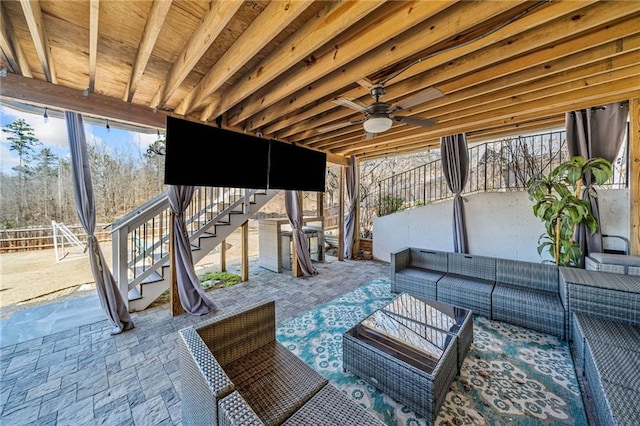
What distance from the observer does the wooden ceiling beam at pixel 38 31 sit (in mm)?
1507

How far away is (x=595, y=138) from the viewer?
3.30 metres

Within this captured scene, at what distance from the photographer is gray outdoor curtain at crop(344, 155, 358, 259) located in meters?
6.26

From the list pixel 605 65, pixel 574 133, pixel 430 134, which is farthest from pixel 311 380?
pixel 574 133

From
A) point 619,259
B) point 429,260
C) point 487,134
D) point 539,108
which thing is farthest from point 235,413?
point 487,134

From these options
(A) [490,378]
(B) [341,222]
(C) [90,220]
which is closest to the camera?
(A) [490,378]

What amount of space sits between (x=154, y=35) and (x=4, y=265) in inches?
223

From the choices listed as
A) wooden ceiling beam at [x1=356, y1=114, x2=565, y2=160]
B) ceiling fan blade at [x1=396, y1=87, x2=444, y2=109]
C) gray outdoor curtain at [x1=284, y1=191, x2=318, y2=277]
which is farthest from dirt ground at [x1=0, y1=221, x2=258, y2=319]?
ceiling fan blade at [x1=396, y1=87, x2=444, y2=109]

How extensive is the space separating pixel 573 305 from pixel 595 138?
8.42 feet

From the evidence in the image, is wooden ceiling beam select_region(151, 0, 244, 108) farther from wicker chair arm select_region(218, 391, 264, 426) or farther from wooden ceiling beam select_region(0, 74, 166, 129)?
wicker chair arm select_region(218, 391, 264, 426)

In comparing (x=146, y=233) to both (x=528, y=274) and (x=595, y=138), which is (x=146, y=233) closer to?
(x=528, y=274)

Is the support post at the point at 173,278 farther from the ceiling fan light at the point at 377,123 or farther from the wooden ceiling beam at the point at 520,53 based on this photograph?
the wooden ceiling beam at the point at 520,53

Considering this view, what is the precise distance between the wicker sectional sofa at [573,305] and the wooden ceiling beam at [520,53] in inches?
83.5

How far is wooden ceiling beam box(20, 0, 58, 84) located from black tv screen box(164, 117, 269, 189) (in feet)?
3.25

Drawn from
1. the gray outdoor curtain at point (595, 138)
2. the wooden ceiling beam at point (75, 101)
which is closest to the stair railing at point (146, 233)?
the wooden ceiling beam at point (75, 101)
